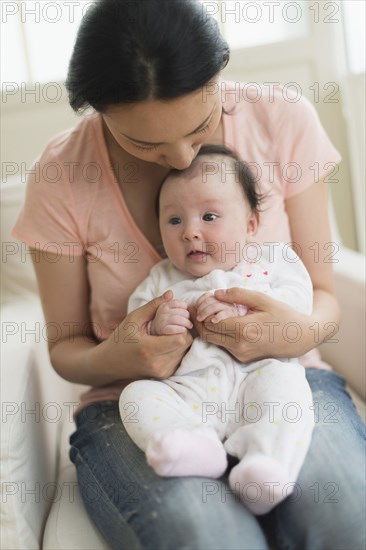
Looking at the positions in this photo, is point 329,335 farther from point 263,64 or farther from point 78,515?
point 263,64

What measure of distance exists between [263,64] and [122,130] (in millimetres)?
1204

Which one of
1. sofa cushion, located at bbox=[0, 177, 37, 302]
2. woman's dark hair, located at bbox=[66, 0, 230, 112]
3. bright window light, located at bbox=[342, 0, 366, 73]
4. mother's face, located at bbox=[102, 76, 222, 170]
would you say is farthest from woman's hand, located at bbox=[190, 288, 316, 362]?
bright window light, located at bbox=[342, 0, 366, 73]

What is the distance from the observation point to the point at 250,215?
4.20ft

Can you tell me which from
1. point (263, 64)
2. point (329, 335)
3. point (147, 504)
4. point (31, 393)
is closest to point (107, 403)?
point (31, 393)

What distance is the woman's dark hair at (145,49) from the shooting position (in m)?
0.99

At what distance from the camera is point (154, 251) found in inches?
51.4

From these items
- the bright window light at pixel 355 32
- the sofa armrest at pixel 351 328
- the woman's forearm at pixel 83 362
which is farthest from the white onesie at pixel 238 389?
the bright window light at pixel 355 32

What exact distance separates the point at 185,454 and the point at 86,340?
0.44 meters

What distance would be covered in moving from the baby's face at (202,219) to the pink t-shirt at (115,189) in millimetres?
102

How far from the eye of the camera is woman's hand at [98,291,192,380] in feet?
3.76

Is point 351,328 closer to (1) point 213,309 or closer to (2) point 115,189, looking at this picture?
(1) point 213,309

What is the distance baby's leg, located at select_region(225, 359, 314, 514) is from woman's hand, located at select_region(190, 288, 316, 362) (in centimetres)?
3

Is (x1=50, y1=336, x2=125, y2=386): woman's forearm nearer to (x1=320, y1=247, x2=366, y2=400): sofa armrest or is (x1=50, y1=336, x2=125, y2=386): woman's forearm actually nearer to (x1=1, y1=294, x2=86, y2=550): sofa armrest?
(x1=1, y1=294, x2=86, y2=550): sofa armrest

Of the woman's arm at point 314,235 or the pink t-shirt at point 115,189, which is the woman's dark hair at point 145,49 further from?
the woman's arm at point 314,235
